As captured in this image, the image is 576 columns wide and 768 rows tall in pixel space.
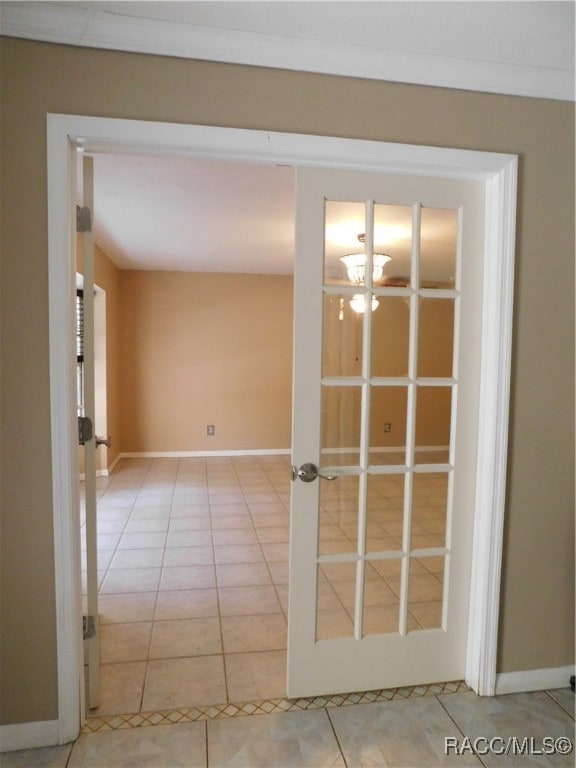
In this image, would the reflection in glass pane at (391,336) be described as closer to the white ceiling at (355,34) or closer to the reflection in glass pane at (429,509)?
the white ceiling at (355,34)

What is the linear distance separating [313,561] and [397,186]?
4.76 ft

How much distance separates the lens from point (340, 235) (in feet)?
6.05

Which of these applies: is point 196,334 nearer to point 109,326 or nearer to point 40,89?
point 109,326

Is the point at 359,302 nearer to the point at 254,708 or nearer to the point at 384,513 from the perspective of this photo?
the point at 384,513

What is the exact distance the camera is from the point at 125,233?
4.42 metres

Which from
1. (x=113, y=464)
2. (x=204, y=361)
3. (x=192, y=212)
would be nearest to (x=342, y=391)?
(x=192, y=212)

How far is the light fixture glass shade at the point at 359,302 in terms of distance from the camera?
183 cm

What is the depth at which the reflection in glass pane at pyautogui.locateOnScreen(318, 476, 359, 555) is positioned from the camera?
74.2 inches

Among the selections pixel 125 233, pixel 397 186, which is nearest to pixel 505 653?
pixel 397 186

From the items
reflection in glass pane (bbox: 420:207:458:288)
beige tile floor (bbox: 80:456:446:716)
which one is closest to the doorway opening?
beige tile floor (bbox: 80:456:446:716)

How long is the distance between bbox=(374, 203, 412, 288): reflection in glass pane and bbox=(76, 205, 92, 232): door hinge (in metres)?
1.05

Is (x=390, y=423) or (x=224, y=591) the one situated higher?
(x=390, y=423)

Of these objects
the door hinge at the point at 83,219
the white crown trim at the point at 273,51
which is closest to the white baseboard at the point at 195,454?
the door hinge at the point at 83,219

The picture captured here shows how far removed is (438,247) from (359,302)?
15.7 inches
